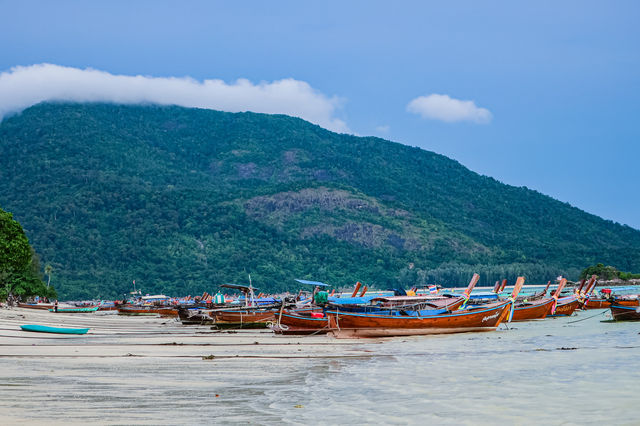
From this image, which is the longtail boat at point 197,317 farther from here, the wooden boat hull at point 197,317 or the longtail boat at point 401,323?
the longtail boat at point 401,323

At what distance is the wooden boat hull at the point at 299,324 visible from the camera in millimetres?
31281

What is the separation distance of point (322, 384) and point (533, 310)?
32.8 m

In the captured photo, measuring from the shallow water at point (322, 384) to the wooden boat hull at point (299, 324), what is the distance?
6967mm

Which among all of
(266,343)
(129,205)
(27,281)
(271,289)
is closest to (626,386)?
(266,343)

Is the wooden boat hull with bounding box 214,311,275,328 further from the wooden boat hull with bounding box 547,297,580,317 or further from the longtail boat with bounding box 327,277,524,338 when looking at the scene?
the wooden boat hull with bounding box 547,297,580,317

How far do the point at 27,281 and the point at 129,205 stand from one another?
94.6 meters

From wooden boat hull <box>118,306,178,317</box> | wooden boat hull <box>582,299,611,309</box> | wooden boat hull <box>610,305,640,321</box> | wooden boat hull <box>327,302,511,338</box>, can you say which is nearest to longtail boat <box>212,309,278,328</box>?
wooden boat hull <box>327,302,511,338</box>

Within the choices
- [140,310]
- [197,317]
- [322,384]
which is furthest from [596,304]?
[322,384]

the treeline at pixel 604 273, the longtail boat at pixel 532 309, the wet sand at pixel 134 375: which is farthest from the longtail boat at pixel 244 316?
the treeline at pixel 604 273

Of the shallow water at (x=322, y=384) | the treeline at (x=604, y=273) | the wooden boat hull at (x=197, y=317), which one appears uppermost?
the treeline at (x=604, y=273)

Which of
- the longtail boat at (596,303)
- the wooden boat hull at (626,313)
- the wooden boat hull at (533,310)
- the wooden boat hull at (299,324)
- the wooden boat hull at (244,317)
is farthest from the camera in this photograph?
the longtail boat at (596,303)

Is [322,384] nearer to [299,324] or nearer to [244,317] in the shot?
[299,324]

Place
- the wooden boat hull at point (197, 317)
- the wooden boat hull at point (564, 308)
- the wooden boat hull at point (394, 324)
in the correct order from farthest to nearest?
the wooden boat hull at point (564, 308) → the wooden boat hull at point (197, 317) → the wooden boat hull at point (394, 324)

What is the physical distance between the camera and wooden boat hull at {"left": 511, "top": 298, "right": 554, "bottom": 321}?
43.9 meters
